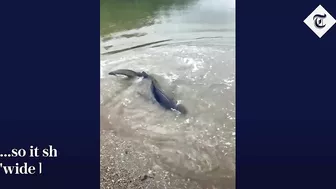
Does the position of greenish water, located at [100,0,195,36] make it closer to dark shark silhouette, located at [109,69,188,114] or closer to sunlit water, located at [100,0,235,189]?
sunlit water, located at [100,0,235,189]

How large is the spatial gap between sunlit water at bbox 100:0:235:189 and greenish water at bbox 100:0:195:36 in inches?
1.6

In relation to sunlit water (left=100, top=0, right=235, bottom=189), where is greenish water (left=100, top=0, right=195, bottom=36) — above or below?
above

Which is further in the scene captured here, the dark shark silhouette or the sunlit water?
the dark shark silhouette

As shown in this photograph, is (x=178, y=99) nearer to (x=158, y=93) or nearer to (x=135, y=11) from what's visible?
(x=158, y=93)

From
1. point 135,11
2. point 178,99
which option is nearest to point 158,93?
point 178,99

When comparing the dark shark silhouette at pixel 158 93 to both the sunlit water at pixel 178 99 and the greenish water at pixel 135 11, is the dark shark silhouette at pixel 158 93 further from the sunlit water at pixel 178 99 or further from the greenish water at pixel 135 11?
the greenish water at pixel 135 11

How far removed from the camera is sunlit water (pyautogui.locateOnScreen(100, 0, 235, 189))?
310cm

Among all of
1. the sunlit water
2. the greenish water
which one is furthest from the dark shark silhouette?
the greenish water

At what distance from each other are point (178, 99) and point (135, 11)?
2.32 ft

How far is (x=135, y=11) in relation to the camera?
329 cm

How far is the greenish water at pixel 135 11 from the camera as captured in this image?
3.20 m
